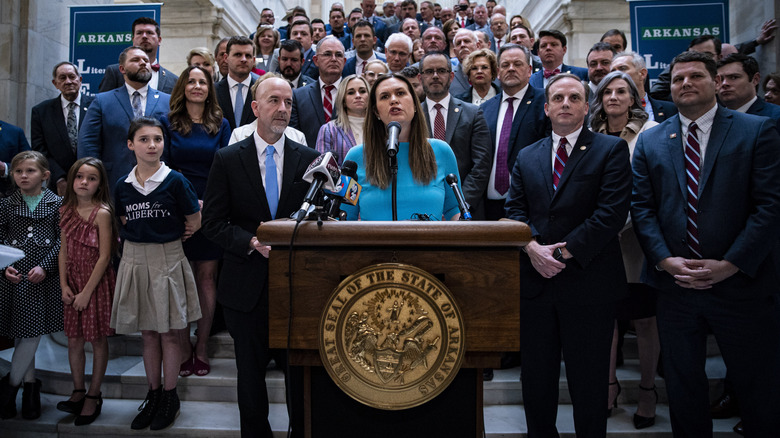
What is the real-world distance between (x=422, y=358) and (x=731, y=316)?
5.55 ft

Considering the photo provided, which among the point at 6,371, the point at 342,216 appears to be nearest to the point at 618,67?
the point at 342,216

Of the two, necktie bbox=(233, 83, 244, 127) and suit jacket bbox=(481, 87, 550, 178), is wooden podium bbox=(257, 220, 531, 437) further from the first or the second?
necktie bbox=(233, 83, 244, 127)

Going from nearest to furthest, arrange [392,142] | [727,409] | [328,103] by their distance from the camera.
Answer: [392,142]
[727,409]
[328,103]

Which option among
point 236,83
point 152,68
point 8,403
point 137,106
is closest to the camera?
point 8,403

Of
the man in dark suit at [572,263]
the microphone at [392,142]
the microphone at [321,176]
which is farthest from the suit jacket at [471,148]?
the microphone at [321,176]

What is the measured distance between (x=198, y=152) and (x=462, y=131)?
1743 millimetres

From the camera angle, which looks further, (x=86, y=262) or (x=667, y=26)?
(x=667, y=26)

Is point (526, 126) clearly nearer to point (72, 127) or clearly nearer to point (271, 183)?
point (271, 183)

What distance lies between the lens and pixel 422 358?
1.52m

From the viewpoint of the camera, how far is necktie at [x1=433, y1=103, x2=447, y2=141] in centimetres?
380

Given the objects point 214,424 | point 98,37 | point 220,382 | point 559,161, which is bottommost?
point 214,424

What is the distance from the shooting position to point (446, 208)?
95.5 inches

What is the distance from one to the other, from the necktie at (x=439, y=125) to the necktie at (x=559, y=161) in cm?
120

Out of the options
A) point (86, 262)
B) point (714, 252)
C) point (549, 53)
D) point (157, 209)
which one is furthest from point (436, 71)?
point (86, 262)
